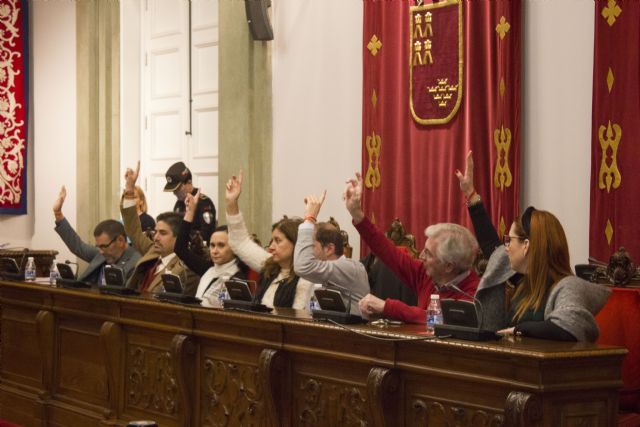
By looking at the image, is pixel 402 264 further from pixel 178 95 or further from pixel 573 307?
pixel 178 95

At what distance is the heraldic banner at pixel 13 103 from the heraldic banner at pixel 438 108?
5003 millimetres

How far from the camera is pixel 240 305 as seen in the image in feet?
15.2

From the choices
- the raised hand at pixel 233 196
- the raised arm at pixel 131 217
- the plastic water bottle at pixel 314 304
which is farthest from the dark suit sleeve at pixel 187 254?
the plastic water bottle at pixel 314 304

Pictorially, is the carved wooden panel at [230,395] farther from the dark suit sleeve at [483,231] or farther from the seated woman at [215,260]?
the dark suit sleeve at [483,231]

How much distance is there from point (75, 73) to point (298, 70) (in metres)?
3.28

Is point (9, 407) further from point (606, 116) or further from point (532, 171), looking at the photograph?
point (606, 116)

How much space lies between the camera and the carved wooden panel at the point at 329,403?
3.89 metres

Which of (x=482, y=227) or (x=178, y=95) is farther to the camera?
(x=178, y=95)

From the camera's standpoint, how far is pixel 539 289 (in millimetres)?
3754

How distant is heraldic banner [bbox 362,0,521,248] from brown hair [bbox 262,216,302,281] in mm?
1646

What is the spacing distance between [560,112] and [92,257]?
339cm

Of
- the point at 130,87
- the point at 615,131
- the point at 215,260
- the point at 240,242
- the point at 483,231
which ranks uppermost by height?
the point at 130,87

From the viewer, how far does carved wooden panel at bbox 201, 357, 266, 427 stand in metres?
4.42

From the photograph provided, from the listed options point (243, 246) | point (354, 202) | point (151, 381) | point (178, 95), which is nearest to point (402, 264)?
point (354, 202)
